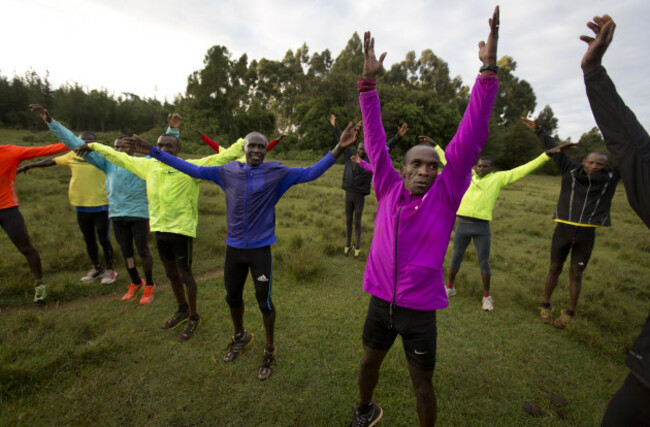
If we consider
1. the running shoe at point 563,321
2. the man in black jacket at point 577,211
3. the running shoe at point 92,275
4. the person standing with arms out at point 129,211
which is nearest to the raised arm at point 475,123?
the man in black jacket at point 577,211

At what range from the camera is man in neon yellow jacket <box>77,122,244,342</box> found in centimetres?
394

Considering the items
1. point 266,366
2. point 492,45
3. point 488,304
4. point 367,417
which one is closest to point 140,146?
point 266,366

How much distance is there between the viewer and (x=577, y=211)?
4375 mm

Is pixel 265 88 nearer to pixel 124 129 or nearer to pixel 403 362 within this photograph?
pixel 124 129

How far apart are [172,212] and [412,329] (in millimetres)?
3368

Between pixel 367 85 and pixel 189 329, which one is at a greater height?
pixel 367 85

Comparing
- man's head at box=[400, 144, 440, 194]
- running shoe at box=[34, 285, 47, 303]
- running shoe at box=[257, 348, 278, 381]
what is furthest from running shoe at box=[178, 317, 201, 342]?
man's head at box=[400, 144, 440, 194]

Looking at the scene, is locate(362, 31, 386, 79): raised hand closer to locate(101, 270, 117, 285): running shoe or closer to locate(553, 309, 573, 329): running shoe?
locate(553, 309, 573, 329): running shoe

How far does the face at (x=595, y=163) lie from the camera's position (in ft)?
13.6

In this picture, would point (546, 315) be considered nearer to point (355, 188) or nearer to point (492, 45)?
point (355, 188)

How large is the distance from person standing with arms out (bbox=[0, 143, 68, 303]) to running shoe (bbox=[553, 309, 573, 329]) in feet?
26.2

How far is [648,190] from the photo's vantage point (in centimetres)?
142

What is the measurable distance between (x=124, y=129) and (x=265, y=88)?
916 inches

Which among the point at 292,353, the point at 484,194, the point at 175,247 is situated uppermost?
the point at 484,194
